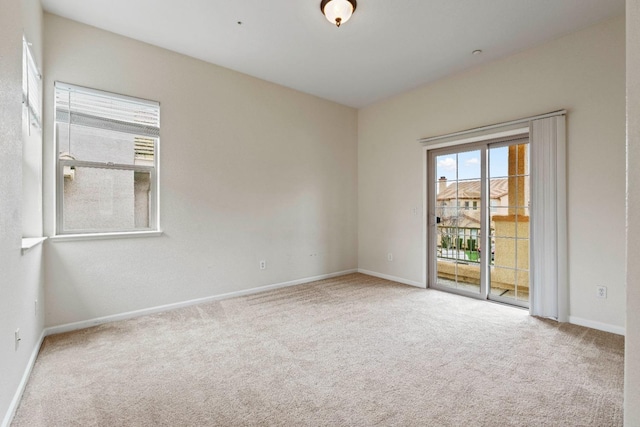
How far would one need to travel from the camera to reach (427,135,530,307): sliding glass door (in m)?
3.52

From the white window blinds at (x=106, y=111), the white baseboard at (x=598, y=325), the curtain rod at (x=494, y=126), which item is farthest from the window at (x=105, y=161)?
the white baseboard at (x=598, y=325)

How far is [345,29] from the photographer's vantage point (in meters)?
2.96

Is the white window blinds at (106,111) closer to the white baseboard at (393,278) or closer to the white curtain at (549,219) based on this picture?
the white baseboard at (393,278)

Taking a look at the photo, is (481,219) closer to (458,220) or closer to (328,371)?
(458,220)

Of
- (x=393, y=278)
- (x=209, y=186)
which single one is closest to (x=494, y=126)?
(x=393, y=278)

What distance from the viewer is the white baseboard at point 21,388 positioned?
1569 millimetres

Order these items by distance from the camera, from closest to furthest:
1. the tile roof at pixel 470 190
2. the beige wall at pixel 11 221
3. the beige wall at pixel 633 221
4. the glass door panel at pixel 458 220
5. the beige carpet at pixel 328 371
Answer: the beige wall at pixel 633 221
the beige wall at pixel 11 221
the beige carpet at pixel 328 371
the tile roof at pixel 470 190
the glass door panel at pixel 458 220

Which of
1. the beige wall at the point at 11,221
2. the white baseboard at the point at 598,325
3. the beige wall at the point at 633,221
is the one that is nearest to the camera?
the beige wall at the point at 633,221

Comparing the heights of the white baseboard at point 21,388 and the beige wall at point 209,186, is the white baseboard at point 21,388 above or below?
below

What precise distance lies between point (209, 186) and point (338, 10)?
233cm

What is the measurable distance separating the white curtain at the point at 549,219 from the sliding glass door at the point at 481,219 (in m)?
0.27

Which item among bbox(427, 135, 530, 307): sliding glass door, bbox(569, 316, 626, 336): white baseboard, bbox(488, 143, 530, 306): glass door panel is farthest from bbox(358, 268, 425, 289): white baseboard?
bbox(569, 316, 626, 336): white baseboard

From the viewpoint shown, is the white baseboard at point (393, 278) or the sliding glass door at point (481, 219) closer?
the sliding glass door at point (481, 219)

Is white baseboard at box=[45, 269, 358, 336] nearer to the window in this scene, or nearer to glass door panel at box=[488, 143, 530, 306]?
the window
